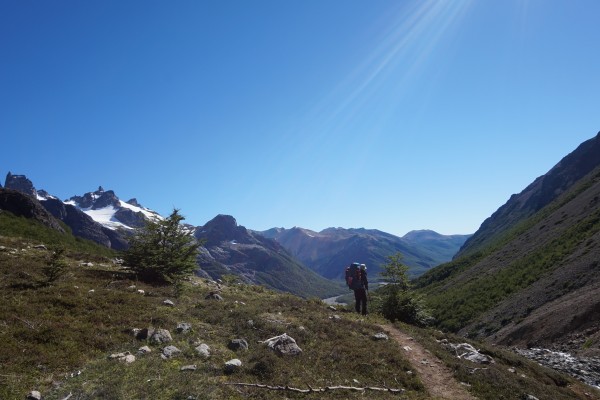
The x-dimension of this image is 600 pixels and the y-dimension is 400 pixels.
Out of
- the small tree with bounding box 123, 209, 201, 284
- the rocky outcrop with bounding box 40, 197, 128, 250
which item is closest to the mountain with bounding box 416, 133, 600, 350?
the small tree with bounding box 123, 209, 201, 284

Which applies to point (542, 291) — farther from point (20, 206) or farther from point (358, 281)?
point (20, 206)

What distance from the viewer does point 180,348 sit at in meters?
12.1

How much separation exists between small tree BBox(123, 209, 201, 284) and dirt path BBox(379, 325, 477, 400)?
12921mm

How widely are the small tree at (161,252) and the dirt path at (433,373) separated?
42.4 feet

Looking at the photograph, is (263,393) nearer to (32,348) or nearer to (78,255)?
(32,348)

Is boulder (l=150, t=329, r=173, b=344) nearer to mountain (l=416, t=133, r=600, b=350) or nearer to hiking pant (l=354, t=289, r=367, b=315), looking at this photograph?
hiking pant (l=354, t=289, r=367, b=315)

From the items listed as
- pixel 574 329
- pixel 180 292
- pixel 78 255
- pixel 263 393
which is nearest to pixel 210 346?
pixel 263 393

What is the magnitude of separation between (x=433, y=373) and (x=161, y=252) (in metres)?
16.6

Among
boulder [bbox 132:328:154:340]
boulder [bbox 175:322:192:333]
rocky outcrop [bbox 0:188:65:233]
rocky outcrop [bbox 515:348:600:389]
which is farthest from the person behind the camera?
rocky outcrop [bbox 0:188:65:233]

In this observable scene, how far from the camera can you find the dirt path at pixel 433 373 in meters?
11.8

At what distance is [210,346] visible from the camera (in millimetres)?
12586

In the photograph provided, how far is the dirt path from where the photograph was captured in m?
11.8

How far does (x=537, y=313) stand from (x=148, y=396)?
4417cm

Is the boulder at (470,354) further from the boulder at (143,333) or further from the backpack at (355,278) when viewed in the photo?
the boulder at (143,333)
